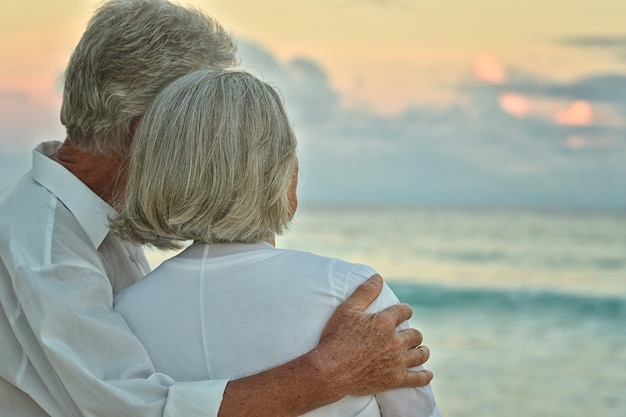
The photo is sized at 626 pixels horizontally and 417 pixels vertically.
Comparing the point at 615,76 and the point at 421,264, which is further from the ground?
the point at 615,76

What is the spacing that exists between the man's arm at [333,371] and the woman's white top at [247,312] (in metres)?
0.03

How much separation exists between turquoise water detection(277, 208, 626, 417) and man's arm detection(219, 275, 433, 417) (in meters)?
0.40

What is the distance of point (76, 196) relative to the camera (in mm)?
2561

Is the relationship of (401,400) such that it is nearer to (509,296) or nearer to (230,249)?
(230,249)

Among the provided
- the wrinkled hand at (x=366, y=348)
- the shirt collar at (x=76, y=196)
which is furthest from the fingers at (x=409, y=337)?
the shirt collar at (x=76, y=196)

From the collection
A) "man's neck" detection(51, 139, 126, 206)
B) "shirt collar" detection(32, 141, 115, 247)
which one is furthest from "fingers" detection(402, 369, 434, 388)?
"man's neck" detection(51, 139, 126, 206)

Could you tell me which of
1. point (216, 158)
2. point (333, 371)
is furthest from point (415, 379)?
point (216, 158)

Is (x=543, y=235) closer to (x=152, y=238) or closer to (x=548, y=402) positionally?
(x=548, y=402)

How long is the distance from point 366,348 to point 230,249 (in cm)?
35

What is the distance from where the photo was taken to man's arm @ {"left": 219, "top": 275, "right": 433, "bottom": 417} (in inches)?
80.7

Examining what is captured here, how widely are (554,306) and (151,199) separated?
15442mm

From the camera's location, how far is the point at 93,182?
2674mm

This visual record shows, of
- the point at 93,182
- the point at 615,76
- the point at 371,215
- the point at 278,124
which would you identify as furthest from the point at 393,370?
the point at 371,215

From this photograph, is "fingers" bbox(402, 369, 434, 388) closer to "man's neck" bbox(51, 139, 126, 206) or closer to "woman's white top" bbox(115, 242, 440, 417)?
"woman's white top" bbox(115, 242, 440, 417)
